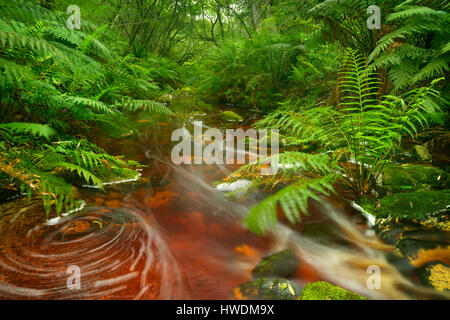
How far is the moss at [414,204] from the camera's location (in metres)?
1.60

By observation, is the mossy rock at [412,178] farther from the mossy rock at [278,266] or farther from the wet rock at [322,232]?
the mossy rock at [278,266]

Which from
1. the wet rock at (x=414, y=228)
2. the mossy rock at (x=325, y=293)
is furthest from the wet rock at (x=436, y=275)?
the mossy rock at (x=325, y=293)

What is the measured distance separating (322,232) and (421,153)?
6.09 feet

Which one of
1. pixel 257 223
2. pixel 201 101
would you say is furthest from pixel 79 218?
pixel 201 101

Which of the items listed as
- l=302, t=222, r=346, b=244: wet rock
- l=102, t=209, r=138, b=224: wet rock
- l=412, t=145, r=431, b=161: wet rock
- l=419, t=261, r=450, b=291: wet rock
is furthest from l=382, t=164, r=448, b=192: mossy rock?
l=102, t=209, r=138, b=224: wet rock

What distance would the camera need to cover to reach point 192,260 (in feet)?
4.55

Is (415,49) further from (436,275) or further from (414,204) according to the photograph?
(436,275)

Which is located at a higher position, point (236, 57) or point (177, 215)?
point (236, 57)

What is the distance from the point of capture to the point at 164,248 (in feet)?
4.76

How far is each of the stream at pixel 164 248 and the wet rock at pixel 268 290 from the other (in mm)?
54

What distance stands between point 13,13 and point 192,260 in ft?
8.37

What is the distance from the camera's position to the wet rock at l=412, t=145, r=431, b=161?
259 cm

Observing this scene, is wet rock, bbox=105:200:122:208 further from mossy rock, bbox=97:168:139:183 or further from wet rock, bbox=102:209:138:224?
mossy rock, bbox=97:168:139:183
